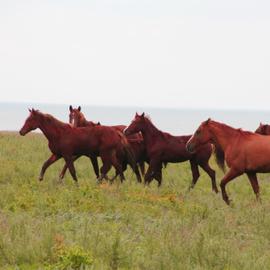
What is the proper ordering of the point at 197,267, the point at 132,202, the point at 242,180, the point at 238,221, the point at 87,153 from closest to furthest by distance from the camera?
the point at 197,267
the point at 238,221
the point at 132,202
the point at 87,153
the point at 242,180

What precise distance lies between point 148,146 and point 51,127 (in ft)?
10.2

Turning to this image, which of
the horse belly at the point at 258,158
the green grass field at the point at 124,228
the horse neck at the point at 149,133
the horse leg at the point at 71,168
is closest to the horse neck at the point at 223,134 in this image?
the horse belly at the point at 258,158

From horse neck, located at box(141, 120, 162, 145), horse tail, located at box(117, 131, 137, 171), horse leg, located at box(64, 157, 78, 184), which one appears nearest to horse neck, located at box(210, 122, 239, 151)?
horse neck, located at box(141, 120, 162, 145)

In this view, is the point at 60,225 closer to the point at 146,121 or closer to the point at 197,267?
the point at 197,267

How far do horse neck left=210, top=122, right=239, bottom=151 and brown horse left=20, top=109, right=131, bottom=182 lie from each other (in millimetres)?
3052

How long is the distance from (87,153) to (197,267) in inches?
363

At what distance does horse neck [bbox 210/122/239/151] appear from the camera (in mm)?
14203

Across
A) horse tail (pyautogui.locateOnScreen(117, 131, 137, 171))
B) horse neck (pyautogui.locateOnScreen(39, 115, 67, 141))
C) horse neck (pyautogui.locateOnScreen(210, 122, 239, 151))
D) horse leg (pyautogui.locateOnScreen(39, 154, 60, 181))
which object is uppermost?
horse neck (pyautogui.locateOnScreen(210, 122, 239, 151))

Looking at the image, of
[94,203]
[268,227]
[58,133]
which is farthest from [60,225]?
[58,133]

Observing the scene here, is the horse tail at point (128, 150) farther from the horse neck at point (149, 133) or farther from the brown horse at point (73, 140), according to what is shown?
the horse neck at point (149, 133)

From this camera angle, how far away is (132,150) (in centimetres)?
1670

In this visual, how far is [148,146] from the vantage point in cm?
1692

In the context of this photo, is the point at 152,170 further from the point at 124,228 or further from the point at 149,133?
the point at 124,228

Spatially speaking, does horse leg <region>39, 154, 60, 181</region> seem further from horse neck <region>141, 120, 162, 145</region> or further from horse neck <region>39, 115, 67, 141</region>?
horse neck <region>141, 120, 162, 145</region>
